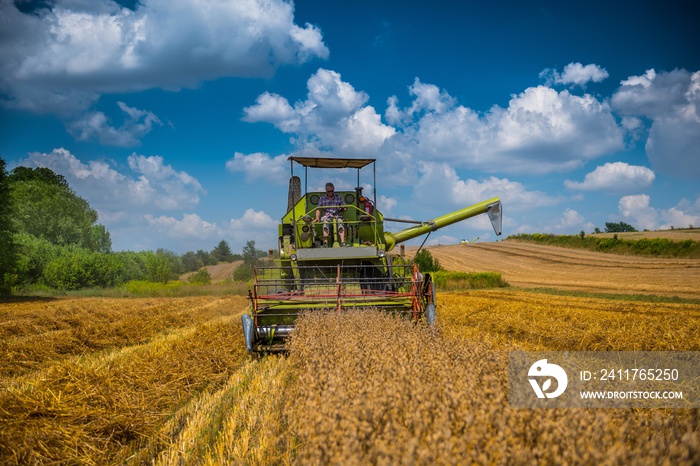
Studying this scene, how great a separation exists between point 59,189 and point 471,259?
44.6 m

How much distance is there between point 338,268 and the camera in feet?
27.7

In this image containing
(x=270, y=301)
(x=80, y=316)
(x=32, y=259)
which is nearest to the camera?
(x=270, y=301)

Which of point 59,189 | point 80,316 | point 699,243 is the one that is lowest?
point 80,316

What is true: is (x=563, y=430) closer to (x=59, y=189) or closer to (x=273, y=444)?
(x=273, y=444)

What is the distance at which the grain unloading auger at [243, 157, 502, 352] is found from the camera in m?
8.44

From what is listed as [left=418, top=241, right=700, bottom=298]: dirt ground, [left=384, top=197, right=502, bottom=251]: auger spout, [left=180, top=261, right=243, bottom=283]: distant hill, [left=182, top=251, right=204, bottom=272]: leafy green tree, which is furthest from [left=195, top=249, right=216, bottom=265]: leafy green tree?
[left=384, top=197, right=502, bottom=251]: auger spout

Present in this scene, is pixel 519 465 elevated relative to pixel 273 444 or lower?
elevated

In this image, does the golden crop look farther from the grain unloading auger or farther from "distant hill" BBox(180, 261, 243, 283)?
"distant hill" BBox(180, 261, 243, 283)

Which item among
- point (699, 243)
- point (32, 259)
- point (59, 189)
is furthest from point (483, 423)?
point (59, 189)

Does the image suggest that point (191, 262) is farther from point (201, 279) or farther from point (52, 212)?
point (201, 279)

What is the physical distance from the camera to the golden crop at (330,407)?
8.60 ft

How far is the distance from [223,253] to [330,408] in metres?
77.4

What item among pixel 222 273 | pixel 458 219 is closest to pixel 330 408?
pixel 458 219

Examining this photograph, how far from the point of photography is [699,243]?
1203 inches
